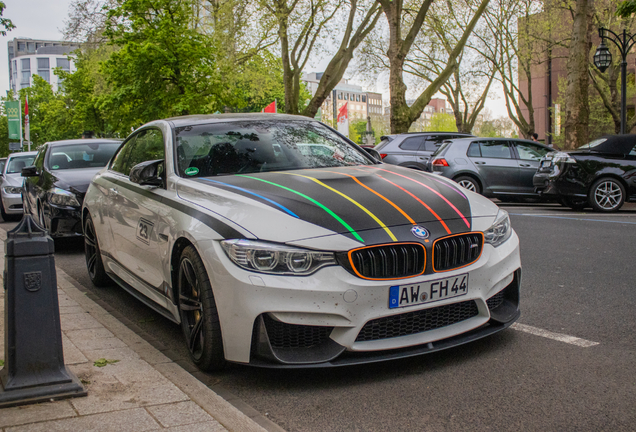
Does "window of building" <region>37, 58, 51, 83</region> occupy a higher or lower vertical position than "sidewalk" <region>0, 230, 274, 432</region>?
higher

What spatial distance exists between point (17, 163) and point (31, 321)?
1392cm

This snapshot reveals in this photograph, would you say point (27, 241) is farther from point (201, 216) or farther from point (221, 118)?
point (221, 118)

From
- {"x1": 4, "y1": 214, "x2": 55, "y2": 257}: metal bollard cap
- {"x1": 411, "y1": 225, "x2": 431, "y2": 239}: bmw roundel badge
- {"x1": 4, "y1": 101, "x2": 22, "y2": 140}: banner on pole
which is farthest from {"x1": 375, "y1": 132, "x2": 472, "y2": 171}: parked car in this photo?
{"x1": 4, "y1": 101, "x2": 22, "y2": 140}: banner on pole

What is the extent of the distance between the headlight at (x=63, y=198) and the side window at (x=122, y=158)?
2622 millimetres

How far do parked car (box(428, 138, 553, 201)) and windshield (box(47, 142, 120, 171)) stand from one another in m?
7.82

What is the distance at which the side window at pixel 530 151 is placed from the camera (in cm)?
1518

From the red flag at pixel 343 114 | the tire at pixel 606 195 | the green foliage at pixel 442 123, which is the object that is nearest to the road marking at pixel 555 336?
the tire at pixel 606 195

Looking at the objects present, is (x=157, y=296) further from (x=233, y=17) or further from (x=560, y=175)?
(x=233, y=17)

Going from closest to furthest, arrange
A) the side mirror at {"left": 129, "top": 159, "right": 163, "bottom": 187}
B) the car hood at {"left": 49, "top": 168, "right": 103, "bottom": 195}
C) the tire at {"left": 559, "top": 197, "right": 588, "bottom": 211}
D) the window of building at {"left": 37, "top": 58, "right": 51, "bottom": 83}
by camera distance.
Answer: the side mirror at {"left": 129, "top": 159, "right": 163, "bottom": 187}
the car hood at {"left": 49, "top": 168, "right": 103, "bottom": 195}
the tire at {"left": 559, "top": 197, "right": 588, "bottom": 211}
the window of building at {"left": 37, "top": 58, "right": 51, "bottom": 83}

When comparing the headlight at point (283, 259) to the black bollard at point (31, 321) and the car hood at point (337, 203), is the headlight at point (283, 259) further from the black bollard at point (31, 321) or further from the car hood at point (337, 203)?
the black bollard at point (31, 321)

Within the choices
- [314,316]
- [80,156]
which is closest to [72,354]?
[314,316]

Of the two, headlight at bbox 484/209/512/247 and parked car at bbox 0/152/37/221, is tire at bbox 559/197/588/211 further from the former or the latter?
parked car at bbox 0/152/37/221

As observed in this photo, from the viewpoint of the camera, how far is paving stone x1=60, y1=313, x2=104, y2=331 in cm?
457

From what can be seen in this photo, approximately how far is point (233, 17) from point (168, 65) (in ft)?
34.2
